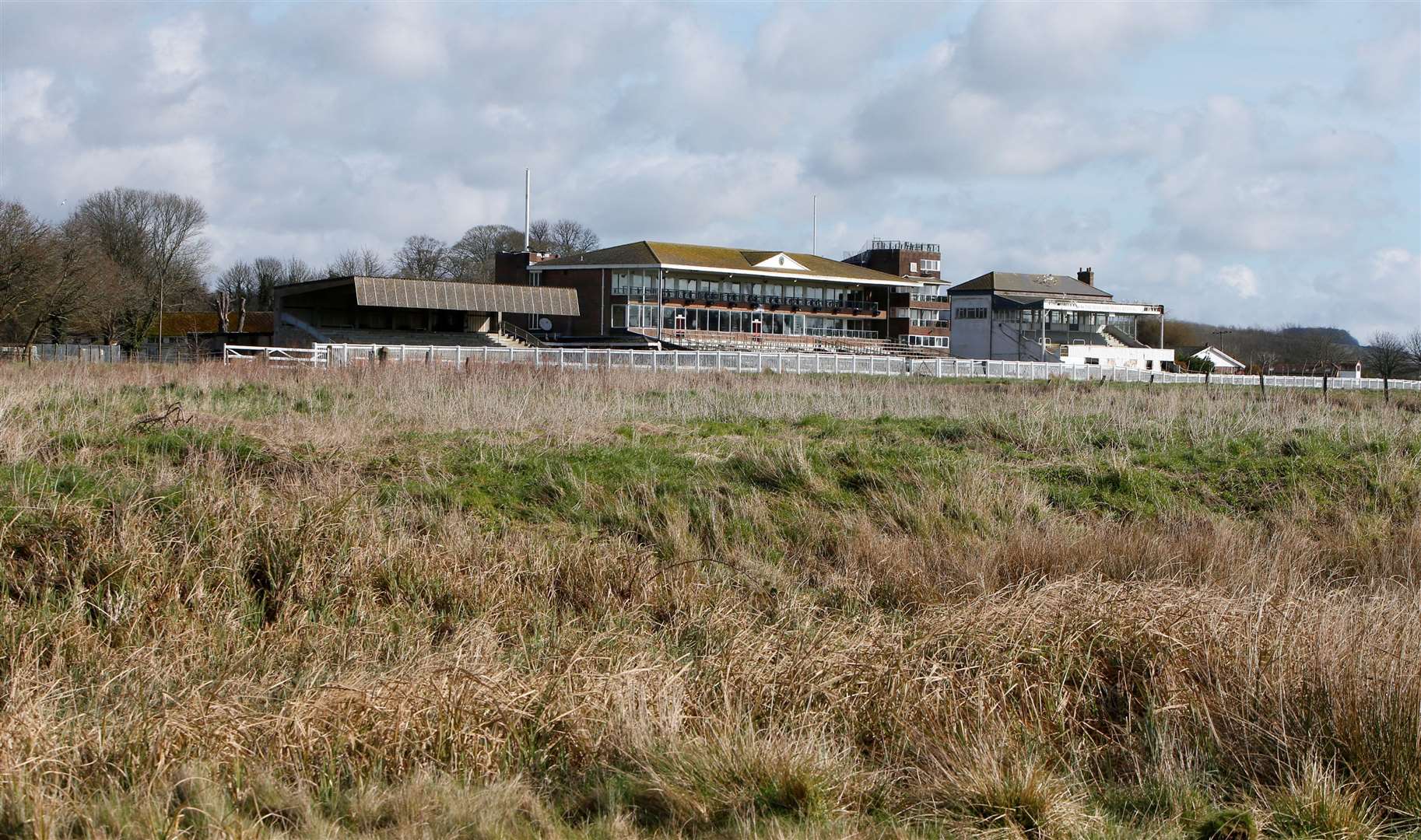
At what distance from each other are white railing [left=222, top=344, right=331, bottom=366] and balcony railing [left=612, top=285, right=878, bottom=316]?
3507 centimetres

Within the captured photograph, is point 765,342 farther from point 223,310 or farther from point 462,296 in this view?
point 223,310

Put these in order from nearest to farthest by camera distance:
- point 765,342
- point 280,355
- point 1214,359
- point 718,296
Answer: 1. point 280,355
2. point 765,342
3. point 718,296
4. point 1214,359

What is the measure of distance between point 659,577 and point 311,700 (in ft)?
12.3

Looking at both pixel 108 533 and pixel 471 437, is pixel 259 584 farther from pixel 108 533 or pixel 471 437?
pixel 471 437

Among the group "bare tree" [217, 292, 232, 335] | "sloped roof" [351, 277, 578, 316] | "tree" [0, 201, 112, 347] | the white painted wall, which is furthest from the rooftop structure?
the white painted wall

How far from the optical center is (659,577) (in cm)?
949

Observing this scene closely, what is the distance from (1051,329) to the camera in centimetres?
7831

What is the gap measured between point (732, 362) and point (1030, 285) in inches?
1989

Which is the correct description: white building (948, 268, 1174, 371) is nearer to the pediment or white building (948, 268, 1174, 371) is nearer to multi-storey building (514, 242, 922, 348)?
multi-storey building (514, 242, 922, 348)

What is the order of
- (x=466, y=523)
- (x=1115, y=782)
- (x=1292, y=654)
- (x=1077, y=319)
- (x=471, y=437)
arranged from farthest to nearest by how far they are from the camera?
(x=1077, y=319), (x=471, y=437), (x=466, y=523), (x=1292, y=654), (x=1115, y=782)

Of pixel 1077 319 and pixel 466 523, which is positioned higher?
pixel 1077 319

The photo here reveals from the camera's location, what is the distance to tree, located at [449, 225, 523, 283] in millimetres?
91519

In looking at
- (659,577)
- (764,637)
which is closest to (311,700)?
(764,637)

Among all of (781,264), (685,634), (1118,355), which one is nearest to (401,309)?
(781,264)
